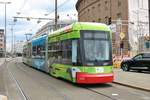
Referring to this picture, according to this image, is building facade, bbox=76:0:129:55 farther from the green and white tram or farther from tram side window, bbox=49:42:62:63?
the green and white tram

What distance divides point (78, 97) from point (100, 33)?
5091 millimetres

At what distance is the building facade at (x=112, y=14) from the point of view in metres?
52.2

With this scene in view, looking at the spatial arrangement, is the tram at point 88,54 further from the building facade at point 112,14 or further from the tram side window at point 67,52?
the building facade at point 112,14

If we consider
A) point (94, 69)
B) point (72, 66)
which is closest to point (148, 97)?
point (94, 69)

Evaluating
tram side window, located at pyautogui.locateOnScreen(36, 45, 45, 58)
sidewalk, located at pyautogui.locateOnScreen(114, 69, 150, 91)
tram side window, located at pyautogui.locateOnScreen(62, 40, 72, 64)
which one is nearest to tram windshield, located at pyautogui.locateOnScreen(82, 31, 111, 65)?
tram side window, located at pyautogui.locateOnScreen(62, 40, 72, 64)

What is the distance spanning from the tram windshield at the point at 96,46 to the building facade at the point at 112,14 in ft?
99.9

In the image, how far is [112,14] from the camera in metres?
71.5

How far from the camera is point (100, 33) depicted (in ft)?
59.2

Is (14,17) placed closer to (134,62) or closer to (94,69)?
(134,62)

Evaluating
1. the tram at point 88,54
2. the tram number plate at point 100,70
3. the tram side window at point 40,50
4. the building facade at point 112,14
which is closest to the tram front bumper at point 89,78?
the tram at point 88,54

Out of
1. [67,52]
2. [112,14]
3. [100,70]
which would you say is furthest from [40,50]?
[112,14]

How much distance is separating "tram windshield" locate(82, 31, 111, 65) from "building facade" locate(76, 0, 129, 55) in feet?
99.9

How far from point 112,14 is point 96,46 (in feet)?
179

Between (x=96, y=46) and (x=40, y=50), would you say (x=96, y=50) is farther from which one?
(x=40, y=50)
